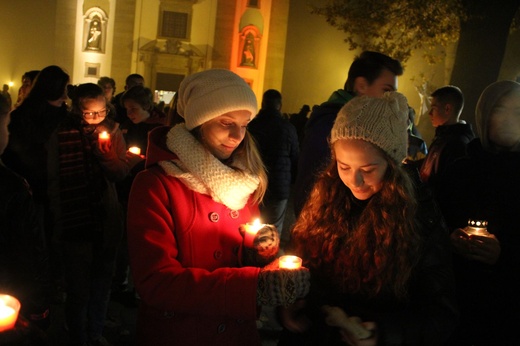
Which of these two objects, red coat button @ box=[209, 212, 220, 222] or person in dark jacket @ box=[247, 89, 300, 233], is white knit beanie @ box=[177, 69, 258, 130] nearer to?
red coat button @ box=[209, 212, 220, 222]

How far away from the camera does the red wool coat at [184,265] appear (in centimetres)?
Result: 209

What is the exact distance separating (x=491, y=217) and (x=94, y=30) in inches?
1226

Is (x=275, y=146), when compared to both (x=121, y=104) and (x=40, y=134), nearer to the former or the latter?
(x=121, y=104)

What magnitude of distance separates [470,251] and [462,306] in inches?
20.4

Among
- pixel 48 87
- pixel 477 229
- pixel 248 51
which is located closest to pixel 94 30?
pixel 248 51

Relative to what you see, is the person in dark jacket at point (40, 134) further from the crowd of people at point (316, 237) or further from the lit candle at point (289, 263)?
the lit candle at point (289, 263)

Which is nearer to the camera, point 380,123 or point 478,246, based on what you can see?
point 380,123

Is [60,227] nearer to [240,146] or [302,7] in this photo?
[240,146]

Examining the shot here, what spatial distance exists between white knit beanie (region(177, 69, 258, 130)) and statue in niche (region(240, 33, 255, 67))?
94.0 feet

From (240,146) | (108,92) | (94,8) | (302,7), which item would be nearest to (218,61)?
(302,7)

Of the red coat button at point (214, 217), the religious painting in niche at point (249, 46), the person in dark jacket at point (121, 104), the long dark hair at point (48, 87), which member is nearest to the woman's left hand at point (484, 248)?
the red coat button at point (214, 217)

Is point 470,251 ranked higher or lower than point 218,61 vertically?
lower

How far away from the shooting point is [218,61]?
3050 centimetres

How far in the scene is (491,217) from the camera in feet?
9.45
